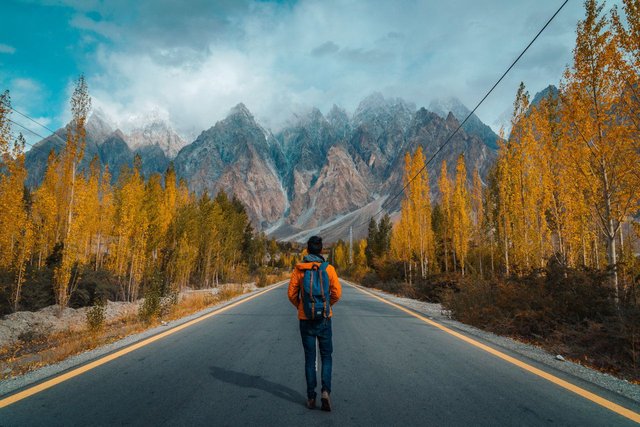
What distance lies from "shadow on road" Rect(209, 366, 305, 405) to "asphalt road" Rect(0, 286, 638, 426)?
0.01 meters

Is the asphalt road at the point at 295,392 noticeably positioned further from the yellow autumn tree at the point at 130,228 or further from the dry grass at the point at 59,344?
the yellow autumn tree at the point at 130,228

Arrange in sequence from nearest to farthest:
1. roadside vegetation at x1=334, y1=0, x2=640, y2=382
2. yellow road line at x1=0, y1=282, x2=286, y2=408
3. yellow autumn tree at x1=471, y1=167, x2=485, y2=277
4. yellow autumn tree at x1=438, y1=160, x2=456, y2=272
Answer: yellow road line at x1=0, y1=282, x2=286, y2=408 < roadside vegetation at x1=334, y1=0, x2=640, y2=382 < yellow autumn tree at x1=471, y1=167, x2=485, y2=277 < yellow autumn tree at x1=438, y1=160, x2=456, y2=272

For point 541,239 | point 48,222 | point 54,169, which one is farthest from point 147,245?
point 541,239

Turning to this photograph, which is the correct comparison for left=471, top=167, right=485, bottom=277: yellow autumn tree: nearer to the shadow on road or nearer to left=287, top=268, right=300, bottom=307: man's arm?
the shadow on road

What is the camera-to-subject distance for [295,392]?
12.8ft

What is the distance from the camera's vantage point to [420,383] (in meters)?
4.19

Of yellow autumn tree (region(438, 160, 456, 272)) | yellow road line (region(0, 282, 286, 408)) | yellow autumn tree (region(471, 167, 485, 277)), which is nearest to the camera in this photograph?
yellow road line (region(0, 282, 286, 408))

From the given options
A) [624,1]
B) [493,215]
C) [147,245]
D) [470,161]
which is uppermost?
[470,161]

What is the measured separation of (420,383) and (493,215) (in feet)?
72.0

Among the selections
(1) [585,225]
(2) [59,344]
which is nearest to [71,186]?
(2) [59,344]

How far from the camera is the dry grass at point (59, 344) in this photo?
222 inches

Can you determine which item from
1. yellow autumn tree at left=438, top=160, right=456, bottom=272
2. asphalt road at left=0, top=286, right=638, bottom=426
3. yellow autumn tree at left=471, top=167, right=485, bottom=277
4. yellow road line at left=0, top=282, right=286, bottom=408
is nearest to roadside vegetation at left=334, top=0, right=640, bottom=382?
asphalt road at left=0, top=286, right=638, bottom=426

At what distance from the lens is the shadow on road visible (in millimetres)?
3747

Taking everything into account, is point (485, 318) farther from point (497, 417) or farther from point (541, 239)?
point (541, 239)
